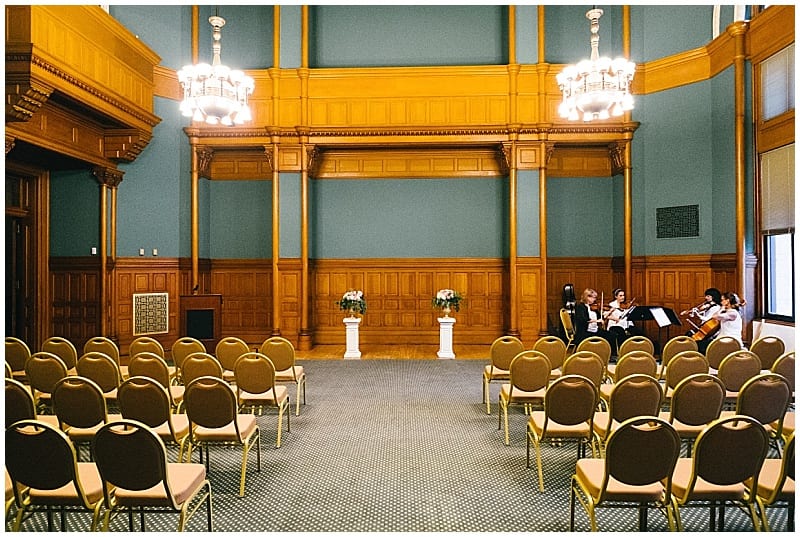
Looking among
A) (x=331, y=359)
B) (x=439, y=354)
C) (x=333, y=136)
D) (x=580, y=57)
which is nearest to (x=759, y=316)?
(x=439, y=354)

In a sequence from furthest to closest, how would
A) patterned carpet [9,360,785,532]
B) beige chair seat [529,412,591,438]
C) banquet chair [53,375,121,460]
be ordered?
beige chair seat [529,412,591,438] < banquet chair [53,375,121,460] < patterned carpet [9,360,785,532]

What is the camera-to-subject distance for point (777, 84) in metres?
9.20

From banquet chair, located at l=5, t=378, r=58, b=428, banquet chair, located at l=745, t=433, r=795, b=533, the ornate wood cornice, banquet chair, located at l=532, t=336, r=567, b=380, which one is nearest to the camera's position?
banquet chair, located at l=745, t=433, r=795, b=533

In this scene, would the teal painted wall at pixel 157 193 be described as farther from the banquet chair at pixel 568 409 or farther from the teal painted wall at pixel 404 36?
the banquet chair at pixel 568 409

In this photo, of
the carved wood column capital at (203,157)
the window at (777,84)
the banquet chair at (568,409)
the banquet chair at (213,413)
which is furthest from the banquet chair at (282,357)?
the window at (777,84)

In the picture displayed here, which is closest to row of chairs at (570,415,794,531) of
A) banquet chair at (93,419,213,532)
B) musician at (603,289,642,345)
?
banquet chair at (93,419,213,532)

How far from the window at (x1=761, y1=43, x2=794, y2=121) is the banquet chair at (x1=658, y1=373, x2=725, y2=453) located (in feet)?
22.5

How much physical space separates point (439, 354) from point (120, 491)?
8304 mm

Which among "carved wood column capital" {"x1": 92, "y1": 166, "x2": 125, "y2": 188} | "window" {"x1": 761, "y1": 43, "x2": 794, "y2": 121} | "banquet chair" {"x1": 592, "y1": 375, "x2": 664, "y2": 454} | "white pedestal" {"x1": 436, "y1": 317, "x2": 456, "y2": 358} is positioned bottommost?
"white pedestal" {"x1": 436, "y1": 317, "x2": 456, "y2": 358}

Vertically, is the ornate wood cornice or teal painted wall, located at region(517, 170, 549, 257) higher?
the ornate wood cornice

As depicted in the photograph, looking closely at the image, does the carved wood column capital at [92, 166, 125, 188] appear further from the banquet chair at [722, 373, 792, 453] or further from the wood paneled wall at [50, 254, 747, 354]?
the banquet chair at [722, 373, 792, 453]

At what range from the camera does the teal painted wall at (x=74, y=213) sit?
35.3 feet

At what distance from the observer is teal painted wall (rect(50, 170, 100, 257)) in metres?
10.8

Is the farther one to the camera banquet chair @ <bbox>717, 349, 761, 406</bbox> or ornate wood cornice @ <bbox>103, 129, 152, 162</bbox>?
ornate wood cornice @ <bbox>103, 129, 152, 162</bbox>
